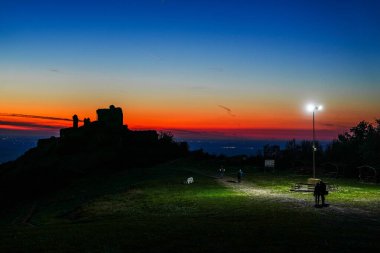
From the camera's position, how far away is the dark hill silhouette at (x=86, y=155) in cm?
8019

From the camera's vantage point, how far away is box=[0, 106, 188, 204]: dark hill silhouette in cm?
8019

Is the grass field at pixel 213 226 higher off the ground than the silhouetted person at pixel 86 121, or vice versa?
the silhouetted person at pixel 86 121

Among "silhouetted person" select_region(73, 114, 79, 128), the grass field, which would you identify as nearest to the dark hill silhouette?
"silhouetted person" select_region(73, 114, 79, 128)

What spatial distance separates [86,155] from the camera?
100 metres

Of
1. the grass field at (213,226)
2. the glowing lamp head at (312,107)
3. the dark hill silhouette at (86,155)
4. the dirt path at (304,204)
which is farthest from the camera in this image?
the dark hill silhouette at (86,155)

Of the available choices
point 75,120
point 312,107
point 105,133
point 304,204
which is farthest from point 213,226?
point 75,120

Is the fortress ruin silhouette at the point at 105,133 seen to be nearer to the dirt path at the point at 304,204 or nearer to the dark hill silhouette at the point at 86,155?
the dark hill silhouette at the point at 86,155

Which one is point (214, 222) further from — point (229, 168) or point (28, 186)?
point (28, 186)

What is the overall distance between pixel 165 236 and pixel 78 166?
75548 mm

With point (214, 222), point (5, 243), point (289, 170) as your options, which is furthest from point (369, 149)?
point (5, 243)

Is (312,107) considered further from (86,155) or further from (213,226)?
(86,155)

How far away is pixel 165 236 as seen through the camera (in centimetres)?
1986

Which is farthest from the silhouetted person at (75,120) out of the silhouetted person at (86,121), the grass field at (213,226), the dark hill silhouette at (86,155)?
the grass field at (213,226)

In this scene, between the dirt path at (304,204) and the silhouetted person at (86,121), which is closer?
the dirt path at (304,204)
